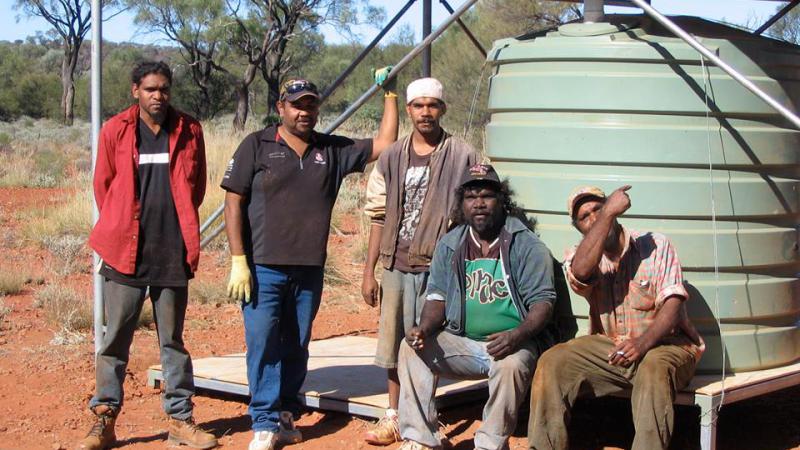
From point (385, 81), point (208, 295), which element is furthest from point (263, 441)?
point (208, 295)

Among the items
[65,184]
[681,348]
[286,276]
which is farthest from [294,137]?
[65,184]

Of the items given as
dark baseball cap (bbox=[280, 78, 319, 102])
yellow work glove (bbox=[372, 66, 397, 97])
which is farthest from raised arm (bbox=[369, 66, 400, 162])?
dark baseball cap (bbox=[280, 78, 319, 102])

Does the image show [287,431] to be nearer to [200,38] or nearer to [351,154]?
[351,154]

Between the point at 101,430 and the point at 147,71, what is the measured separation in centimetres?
170

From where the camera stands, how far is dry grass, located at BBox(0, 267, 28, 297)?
9531 mm

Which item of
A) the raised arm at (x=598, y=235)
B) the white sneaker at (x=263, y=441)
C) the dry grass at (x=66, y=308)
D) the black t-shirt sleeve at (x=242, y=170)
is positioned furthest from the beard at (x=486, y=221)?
the dry grass at (x=66, y=308)

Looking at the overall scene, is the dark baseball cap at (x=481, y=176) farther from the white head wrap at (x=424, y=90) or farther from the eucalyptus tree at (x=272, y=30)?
the eucalyptus tree at (x=272, y=30)

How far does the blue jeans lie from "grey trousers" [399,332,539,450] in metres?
0.60

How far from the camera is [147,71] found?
5.08 m

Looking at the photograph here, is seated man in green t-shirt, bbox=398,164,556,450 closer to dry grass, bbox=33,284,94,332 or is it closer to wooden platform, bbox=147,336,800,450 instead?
wooden platform, bbox=147,336,800,450

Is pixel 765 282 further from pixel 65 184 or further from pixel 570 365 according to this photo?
pixel 65 184

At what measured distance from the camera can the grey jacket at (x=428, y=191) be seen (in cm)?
505

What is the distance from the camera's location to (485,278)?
489cm

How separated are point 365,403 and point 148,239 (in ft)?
4.50
